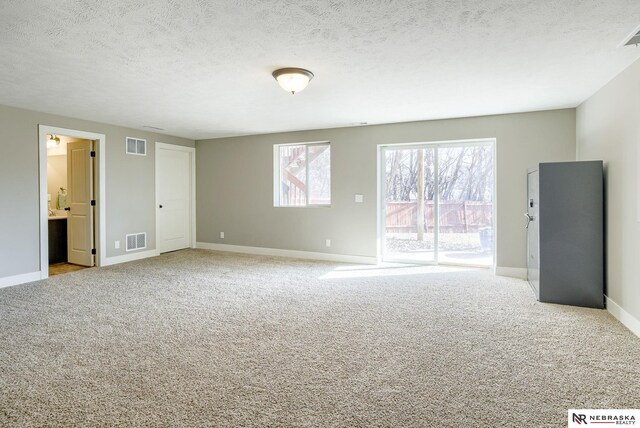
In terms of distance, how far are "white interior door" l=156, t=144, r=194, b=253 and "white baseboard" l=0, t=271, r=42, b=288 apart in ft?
7.21

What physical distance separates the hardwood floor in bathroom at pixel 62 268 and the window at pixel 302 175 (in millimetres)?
3525

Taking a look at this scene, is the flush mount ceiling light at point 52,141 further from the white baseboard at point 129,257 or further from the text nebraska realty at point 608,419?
the text nebraska realty at point 608,419

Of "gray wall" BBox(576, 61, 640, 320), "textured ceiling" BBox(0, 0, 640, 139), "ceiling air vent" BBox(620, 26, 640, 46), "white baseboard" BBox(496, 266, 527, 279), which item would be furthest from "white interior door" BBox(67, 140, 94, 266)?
"gray wall" BBox(576, 61, 640, 320)

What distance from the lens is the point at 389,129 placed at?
608 cm

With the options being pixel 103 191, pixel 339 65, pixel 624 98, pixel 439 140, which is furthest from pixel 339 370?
pixel 103 191

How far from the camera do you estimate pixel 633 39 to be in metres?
2.76

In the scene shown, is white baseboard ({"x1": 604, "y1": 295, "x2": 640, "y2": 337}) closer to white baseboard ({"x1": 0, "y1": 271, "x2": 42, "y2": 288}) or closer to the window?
the window

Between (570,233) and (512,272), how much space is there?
156cm

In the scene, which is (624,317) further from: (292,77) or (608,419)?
(292,77)

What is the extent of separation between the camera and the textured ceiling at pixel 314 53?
2.35 metres

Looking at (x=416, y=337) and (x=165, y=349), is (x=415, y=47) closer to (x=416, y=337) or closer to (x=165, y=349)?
(x=416, y=337)

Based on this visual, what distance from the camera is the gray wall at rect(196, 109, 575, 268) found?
17.1 feet

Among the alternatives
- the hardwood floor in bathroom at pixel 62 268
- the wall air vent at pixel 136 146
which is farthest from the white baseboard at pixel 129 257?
the wall air vent at pixel 136 146

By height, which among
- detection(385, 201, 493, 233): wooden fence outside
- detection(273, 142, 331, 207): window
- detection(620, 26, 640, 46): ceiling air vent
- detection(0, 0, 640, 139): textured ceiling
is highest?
detection(0, 0, 640, 139): textured ceiling
